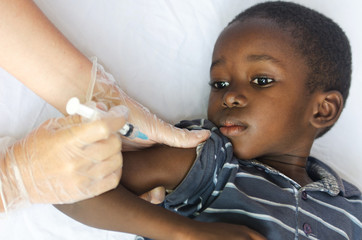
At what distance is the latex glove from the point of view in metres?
0.93

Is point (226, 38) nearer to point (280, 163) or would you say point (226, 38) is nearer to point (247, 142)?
point (247, 142)

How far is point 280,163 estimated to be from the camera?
3.95 feet

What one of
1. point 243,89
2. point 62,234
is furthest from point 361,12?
point 62,234

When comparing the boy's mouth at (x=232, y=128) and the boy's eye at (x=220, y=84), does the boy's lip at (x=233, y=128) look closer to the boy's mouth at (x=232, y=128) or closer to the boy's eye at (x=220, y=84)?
the boy's mouth at (x=232, y=128)

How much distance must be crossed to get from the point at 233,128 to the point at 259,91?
0.44ft

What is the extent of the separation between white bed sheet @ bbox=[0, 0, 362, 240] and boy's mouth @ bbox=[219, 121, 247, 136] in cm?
26

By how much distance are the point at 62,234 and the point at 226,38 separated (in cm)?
79

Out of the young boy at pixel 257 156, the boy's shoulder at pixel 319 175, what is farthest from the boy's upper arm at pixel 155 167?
the boy's shoulder at pixel 319 175

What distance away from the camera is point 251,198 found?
102cm

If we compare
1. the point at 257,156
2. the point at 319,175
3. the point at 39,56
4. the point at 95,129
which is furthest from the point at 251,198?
the point at 39,56

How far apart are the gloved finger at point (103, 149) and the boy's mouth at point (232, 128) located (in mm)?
379

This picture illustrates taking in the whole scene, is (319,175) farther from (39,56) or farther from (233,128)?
(39,56)

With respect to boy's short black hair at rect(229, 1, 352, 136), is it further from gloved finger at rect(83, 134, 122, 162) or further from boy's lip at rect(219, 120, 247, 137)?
gloved finger at rect(83, 134, 122, 162)

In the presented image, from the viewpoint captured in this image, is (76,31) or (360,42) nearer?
(76,31)
